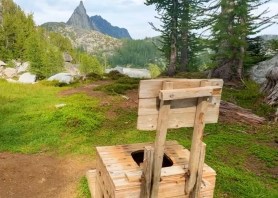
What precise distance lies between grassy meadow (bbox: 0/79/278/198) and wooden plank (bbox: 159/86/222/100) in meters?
3.31

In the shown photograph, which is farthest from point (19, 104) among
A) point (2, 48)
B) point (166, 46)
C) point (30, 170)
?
point (2, 48)

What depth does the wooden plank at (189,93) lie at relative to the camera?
389cm

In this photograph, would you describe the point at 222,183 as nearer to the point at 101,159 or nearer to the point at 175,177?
the point at 175,177

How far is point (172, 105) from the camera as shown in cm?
407

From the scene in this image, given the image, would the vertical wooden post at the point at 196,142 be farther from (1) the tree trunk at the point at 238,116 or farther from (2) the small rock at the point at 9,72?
(2) the small rock at the point at 9,72

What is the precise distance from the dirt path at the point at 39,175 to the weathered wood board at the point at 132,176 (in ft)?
6.92

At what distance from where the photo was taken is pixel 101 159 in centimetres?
529

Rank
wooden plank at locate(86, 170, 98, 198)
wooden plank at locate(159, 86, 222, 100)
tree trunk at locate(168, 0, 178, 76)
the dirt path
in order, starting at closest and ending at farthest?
wooden plank at locate(159, 86, 222, 100)
wooden plank at locate(86, 170, 98, 198)
the dirt path
tree trunk at locate(168, 0, 178, 76)

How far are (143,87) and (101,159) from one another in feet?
6.56

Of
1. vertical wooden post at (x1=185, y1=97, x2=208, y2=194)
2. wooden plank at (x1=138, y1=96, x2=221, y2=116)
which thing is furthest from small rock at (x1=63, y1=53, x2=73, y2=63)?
wooden plank at (x1=138, y1=96, x2=221, y2=116)

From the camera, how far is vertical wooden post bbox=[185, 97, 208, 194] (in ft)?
13.8

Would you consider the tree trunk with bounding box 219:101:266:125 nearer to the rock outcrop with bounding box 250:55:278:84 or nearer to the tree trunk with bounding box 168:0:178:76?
the rock outcrop with bounding box 250:55:278:84

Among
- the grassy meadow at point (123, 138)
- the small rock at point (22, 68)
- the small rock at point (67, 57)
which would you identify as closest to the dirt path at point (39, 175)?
the grassy meadow at point (123, 138)

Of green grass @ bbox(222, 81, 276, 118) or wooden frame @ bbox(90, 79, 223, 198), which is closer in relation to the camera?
wooden frame @ bbox(90, 79, 223, 198)
